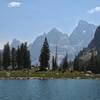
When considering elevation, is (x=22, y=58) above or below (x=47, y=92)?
above

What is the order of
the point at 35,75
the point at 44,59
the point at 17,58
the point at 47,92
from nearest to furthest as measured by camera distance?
the point at 47,92
the point at 35,75
the point at 44,59
the point at 17,58

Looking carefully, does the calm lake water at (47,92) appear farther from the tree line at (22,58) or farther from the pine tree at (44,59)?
the tree line at (22,58)

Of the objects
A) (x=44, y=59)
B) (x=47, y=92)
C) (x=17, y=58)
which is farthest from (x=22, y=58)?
(x=47, y=92)

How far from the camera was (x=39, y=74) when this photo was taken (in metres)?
146

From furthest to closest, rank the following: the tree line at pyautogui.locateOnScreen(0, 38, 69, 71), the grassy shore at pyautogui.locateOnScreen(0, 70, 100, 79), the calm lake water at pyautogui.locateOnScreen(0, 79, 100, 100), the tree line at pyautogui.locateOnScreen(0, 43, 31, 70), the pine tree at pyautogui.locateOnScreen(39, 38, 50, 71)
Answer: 1. the tree line at pyautogui.locateOnScreen(0, 43, 31, 70)
2. the tree line at pyautogui.locateOnScreen(0, 38, 69, 71)
3. the pine tree at pyautogui.locateOnScreen(39, 38, 50, 71)
4. the grassy shore at pyautogui.locateOnScreen(0, 70, 100, 79)
5. the calm lake water at pyautogui.locateOnScreen(0, 79, 100, 100)

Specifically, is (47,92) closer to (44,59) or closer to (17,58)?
(44,59)

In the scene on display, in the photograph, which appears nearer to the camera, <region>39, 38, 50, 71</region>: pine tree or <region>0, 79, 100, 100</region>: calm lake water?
<region>0, 79, 100, 100</region>: calm lake water

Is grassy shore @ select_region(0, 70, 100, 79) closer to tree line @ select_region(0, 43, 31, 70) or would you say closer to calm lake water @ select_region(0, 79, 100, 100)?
tree line @ select_region(0, 43, 31, 70)

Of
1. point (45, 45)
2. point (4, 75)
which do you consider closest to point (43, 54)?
point (45, 45)

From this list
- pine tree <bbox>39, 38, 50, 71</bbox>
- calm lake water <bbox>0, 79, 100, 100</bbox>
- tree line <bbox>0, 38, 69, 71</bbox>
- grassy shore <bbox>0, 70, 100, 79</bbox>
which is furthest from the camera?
tree line <bbox>0, 38, 69, 71</bbox>

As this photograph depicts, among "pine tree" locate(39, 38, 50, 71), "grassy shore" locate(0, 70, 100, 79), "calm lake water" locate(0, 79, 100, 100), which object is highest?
"pine tree" locate(39, 38, 50, 71)

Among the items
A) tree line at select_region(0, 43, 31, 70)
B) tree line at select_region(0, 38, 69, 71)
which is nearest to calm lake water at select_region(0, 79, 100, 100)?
tree line at select_region(0, 38, 69, 71)

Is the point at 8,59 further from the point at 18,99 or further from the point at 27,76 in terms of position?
the point at 18,99

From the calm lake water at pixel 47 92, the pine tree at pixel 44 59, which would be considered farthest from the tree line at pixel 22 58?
the calm lake water at pixel 47 92
